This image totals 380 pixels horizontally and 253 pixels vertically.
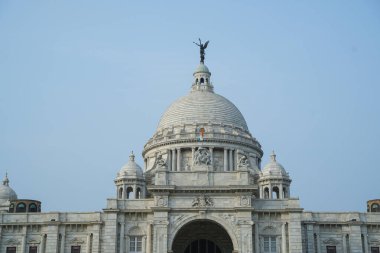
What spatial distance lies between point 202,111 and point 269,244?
28720 mm

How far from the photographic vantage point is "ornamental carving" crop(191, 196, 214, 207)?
58.9 meters

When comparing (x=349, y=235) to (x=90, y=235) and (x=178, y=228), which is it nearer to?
(x=178, y=228)

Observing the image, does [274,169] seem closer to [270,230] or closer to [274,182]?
[274,182]

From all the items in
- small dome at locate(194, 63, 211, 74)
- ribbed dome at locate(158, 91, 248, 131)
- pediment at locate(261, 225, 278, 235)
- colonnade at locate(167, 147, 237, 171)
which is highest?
small dome at locate(194, 63, 211, 74)

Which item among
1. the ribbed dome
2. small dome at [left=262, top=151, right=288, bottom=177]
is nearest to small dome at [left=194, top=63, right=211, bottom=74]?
the ribbed dome

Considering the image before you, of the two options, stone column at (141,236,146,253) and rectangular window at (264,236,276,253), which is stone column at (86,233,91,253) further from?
rectangular window at (264,236,276,253)

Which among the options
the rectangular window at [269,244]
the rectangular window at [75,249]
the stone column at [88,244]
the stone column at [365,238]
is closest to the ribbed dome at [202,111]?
the stone column at [88,244]

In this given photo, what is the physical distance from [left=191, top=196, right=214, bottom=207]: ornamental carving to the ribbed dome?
24.2 meters

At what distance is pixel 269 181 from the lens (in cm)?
7219

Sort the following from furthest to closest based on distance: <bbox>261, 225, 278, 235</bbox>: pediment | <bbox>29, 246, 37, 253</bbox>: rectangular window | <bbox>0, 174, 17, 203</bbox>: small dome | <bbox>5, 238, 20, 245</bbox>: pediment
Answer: <bbox>0, 174, 17, 203</bbox>: small dome → <bbox>5, 238, 20, 245</bbox>: pediment → <bbox>29, 246, 37, 253</bbox>: rectangular window → <bbox>261, 225, 278, 235</bbox>: pediment

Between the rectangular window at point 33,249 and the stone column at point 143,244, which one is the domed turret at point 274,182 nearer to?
the stone column at point 143,244

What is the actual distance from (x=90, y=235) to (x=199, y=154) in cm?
1499

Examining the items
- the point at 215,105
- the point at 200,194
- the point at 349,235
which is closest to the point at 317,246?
the point at 349,235

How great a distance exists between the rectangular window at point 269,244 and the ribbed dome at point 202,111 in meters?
26.1
